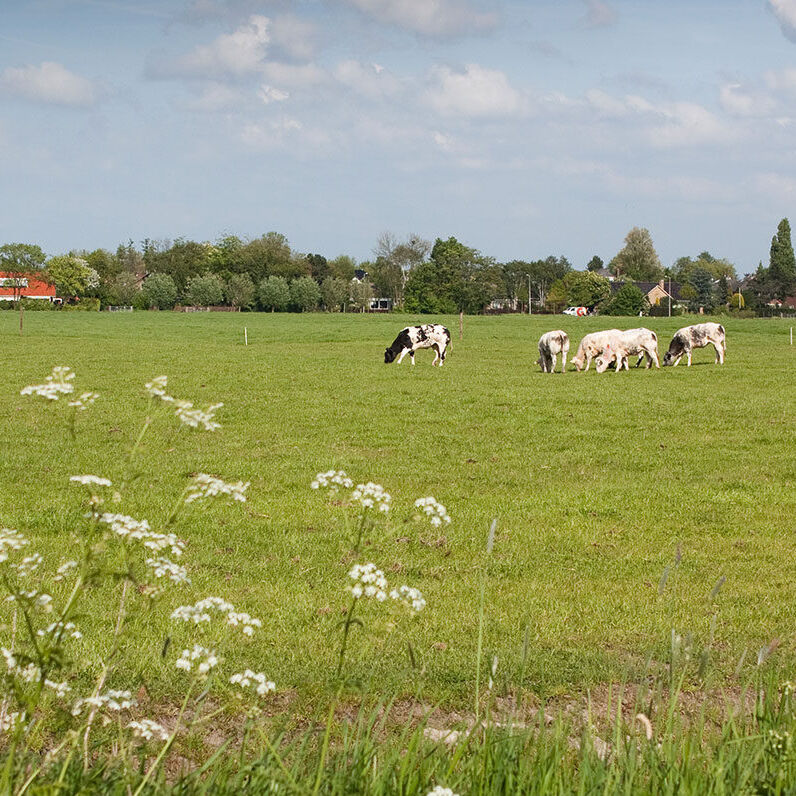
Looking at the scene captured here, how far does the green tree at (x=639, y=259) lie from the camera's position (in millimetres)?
186875

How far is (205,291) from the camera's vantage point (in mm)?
141250

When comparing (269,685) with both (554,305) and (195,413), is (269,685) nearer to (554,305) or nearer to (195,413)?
(195,413)

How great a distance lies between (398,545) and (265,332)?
57.2 meters

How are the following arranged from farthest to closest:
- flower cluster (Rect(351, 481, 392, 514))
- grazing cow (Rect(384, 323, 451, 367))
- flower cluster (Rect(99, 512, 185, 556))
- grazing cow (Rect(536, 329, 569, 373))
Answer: grazing cow (Rect(384, 323, 451, 367)) → grazing cow (Rect(536, 329, 569, 373)) → flower cluster (Rect(351, 481, 392, 514)) → flower cluster (Rect(99, 512, 185, 556))

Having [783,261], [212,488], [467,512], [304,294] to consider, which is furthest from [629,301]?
[212,488]

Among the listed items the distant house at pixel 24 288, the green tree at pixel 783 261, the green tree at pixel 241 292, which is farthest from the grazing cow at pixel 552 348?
the green tree at pixel 783 261

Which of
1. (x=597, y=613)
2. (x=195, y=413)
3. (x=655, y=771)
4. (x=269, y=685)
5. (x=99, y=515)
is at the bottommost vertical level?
(x=597, y=613)

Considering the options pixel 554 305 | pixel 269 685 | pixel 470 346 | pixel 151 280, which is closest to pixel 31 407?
pixel 269 685

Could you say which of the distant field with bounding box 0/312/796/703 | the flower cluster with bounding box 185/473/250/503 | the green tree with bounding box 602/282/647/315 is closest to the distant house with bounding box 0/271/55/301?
the green tree with bounding box 602/282/647/315

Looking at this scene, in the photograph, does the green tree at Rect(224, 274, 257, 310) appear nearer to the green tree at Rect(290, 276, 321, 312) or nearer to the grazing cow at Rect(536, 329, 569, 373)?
the green tree at Rect(290, 276, 321, 312)

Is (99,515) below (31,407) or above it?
above

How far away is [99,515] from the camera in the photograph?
11.2 ft

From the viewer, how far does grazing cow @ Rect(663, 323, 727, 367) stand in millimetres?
38562

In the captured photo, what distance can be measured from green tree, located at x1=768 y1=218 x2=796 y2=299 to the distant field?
467 feet
